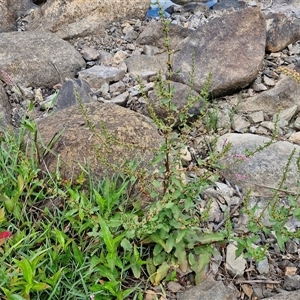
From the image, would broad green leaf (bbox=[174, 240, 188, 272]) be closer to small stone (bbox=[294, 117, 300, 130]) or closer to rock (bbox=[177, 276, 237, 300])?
rock (bbox=[177, 276, 237, 300])

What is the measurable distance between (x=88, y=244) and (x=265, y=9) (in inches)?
198

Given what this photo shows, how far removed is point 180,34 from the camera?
534 centimetres

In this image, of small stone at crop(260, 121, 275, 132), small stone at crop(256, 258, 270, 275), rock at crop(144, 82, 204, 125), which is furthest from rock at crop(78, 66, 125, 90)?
small stone at crop(256, 258, 270, 275)

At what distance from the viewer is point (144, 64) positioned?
15.4 ft

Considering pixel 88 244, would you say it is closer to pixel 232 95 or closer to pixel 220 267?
pixel 220 267

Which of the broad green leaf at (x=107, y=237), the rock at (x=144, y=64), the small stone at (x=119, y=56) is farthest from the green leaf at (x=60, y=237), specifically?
the small stone at (x=119, y=56)

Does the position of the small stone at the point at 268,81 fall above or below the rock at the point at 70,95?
below

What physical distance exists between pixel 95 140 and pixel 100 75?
5.85 feet

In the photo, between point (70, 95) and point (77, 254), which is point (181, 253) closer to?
point (77, 254)

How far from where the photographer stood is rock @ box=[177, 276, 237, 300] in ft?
7.47

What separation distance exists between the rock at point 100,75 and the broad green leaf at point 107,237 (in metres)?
2.37

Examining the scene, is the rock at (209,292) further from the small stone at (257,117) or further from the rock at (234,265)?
the small stone at (257,117)

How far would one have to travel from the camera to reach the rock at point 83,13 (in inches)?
226

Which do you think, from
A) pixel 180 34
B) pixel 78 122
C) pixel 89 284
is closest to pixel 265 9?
pixel 180 34
